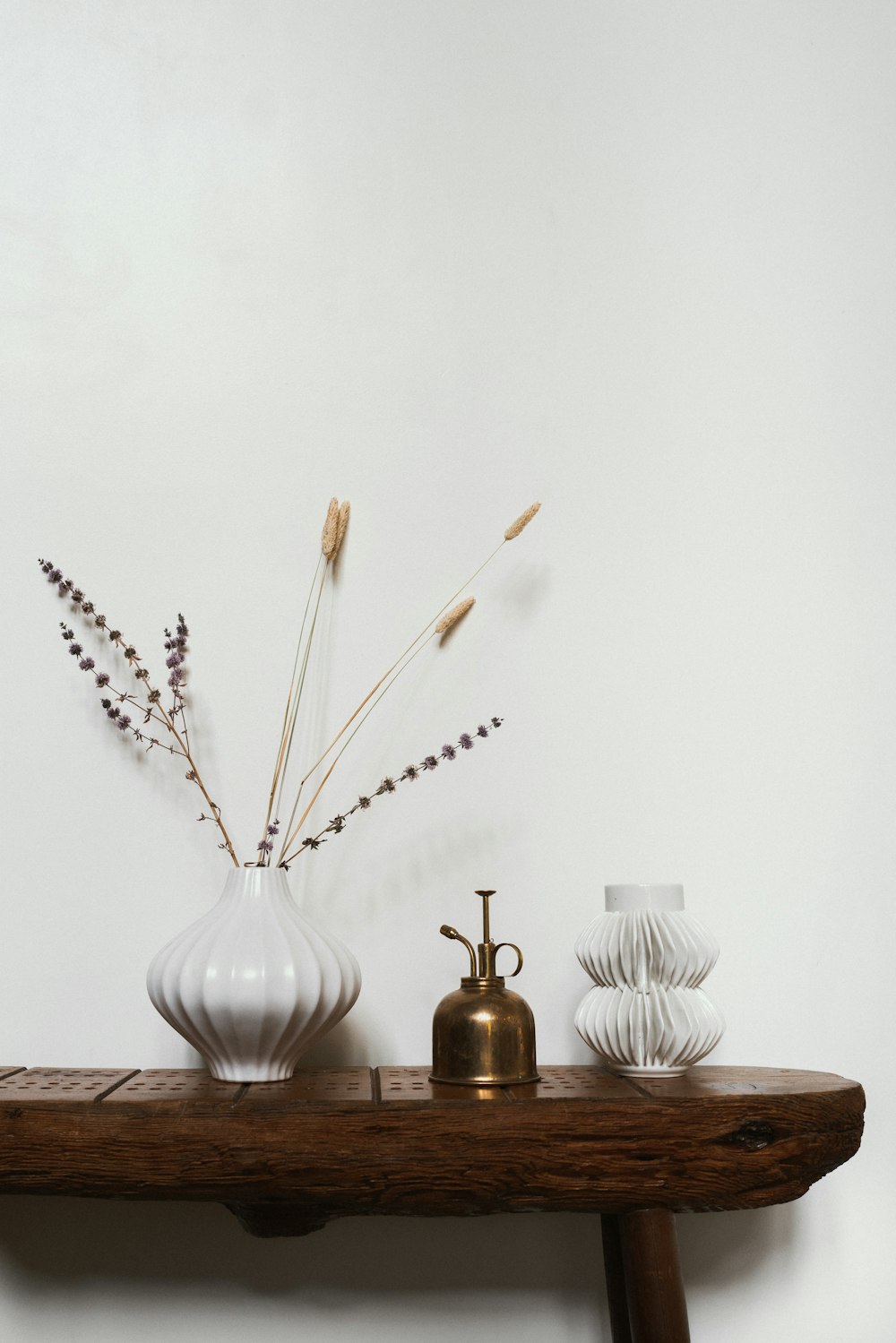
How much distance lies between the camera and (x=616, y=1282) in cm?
95

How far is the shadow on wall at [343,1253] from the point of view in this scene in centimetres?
100

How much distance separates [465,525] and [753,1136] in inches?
25.7

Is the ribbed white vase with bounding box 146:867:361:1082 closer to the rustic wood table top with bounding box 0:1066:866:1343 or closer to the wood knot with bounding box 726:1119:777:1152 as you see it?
the rustic wood table top with bounding box 0:1066:866:1343

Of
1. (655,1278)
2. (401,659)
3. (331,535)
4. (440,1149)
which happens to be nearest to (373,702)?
(401,659)

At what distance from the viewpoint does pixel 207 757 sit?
110cm

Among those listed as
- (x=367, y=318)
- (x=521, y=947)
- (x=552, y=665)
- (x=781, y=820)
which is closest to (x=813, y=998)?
(x=781, y=820)

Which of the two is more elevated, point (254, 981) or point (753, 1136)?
point (254, 981)

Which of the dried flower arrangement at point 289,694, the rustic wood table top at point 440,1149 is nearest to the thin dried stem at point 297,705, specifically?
the dried flower arrangement at point 289,694

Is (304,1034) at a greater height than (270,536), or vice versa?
(270,536)

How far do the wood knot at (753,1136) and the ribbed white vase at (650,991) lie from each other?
101 mm

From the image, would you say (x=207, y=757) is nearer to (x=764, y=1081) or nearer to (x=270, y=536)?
(x=270, y=536)

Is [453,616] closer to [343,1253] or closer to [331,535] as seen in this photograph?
[331,535]

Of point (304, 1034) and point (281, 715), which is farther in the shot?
point (281, 715)

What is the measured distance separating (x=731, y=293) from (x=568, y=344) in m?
0.19
